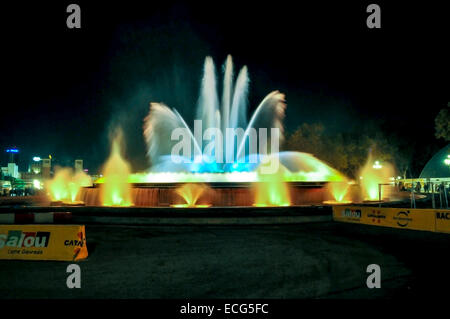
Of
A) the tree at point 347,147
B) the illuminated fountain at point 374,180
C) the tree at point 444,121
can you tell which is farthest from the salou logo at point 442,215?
the tree at point 347,147

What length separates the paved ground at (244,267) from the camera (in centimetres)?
660

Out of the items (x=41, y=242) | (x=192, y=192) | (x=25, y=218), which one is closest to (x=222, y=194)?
(x=192, y=192)

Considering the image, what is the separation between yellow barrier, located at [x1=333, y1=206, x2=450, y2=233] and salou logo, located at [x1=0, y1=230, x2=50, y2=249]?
12.7m

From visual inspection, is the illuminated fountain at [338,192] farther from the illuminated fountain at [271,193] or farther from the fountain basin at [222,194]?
the illuminated fountain at [271,193]

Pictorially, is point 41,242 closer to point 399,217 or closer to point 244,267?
point 244,267

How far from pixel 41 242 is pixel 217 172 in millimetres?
16166

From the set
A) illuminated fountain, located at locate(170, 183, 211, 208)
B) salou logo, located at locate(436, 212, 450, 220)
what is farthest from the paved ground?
illuminated fountain, located at locate(170, 183, 211, 208)

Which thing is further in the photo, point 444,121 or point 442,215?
point 444,121

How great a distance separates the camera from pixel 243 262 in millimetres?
8867

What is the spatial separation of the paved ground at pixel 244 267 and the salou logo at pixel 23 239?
0.52 meters

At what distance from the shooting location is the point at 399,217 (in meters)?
14.8

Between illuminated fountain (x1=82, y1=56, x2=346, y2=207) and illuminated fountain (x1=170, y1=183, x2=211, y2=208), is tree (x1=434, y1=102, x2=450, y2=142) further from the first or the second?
illuminated fountain (x1=170, y1=183, x2=211, y2=208)

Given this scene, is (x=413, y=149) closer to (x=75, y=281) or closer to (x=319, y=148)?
(x=319, y=148)
